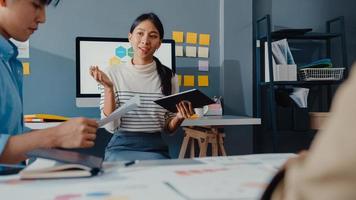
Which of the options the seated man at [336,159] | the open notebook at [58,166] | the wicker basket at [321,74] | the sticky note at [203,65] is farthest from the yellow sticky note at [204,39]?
the seated man at [336,159]

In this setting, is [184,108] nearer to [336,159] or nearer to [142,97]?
[142,97]

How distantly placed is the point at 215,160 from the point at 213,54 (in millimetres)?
2000

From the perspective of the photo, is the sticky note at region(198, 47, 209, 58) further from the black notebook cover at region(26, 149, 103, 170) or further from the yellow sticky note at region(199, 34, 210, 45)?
the black notebook cover at region(26, 149, 103, 170)

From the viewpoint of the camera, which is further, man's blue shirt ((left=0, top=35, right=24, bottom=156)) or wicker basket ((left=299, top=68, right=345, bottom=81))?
wicker basket ((left=299, top=68, right=345, bottom=81))

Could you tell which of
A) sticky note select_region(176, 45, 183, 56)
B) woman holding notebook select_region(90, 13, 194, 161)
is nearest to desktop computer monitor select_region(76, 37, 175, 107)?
woman holding notebook select_region(90, 13, 194, 161)

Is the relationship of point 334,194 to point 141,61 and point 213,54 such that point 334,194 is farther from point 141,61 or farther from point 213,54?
point 213,54

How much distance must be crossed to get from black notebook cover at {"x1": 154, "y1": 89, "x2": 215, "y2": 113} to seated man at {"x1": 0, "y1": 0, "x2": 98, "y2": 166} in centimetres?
63

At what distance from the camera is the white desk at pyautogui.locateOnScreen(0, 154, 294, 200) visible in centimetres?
68

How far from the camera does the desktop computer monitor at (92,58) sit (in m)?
2.39

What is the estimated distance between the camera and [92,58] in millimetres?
2426

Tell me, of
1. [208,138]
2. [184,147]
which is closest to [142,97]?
[208,138]

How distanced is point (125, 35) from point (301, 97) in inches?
54.9

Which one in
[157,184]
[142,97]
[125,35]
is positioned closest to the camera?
[157,184]

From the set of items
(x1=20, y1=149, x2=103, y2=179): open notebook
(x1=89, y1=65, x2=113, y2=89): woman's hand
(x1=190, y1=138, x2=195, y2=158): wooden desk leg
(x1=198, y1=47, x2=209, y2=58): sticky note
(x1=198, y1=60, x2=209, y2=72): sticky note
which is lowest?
(x1=190, y1=138, x2=195, y2=158): wooden desk leg
